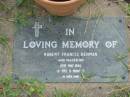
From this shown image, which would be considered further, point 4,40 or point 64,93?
point 4,40

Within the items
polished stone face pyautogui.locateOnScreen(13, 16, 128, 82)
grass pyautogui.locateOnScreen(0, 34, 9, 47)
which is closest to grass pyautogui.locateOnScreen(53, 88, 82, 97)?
polished stone face pyautogui.locateOnScreen(13, 16, 128, 82)

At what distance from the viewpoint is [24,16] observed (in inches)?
137

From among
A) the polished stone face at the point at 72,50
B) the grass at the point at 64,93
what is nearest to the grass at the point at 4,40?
the polished stone face at the point at 72,50

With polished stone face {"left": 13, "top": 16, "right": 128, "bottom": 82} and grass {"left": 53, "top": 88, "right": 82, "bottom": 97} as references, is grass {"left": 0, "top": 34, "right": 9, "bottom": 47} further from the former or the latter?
grass {"left": 53, "top": 88, "right": 82, "bottom": 97}

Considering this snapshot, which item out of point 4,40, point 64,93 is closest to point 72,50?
point 64,93

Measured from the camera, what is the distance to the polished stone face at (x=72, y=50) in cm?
340

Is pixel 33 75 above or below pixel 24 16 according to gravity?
below

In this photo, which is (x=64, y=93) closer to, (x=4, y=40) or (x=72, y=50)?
(x=72, y=50)

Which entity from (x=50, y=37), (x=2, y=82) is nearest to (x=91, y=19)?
(x=50, y=37)

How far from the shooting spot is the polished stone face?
134 inches

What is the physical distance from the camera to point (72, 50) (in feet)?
11.3

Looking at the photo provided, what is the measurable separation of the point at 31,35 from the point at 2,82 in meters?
0.37

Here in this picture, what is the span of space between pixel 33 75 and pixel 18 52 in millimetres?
189

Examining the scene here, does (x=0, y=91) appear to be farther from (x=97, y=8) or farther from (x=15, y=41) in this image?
(x=97, y=8)
